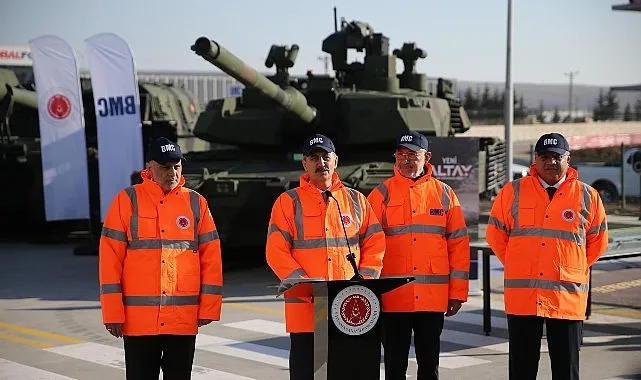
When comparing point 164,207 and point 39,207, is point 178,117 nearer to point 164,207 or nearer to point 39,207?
point 39,207

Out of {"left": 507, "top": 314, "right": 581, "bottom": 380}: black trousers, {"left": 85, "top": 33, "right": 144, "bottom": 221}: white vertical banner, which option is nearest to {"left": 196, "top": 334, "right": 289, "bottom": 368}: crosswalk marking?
{"left": 507, "top": 314, "right": 581, "bottom": 380}: black trousers

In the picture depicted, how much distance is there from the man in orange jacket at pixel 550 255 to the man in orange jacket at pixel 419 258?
36 centimetres

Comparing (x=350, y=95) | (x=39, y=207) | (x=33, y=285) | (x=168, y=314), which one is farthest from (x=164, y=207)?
(x=39, y=207)

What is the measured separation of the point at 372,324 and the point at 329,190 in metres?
0.96

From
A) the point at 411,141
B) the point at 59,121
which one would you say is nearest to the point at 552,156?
the point at 411,141

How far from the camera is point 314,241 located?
7.09m

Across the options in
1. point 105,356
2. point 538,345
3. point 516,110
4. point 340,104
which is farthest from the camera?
point 516,110

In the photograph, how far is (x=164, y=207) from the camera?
711cm

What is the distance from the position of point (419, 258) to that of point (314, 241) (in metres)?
0.91

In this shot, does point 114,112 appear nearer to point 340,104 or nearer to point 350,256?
point 340,104

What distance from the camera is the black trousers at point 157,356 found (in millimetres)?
7012

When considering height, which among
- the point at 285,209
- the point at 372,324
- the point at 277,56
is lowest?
the point at 372,324

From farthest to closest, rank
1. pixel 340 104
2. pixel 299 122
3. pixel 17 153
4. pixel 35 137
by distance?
pixel 35 137, pixel 17 153, pixel 340 104, pixel 299 122

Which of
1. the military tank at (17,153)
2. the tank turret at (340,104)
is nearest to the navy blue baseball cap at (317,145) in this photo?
the tank turret at (340,104)
